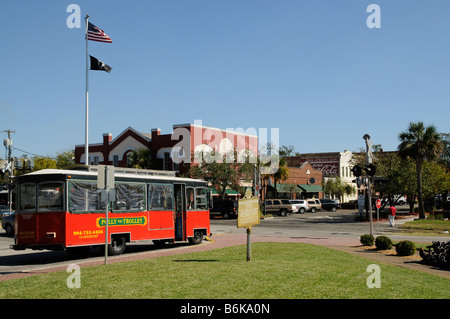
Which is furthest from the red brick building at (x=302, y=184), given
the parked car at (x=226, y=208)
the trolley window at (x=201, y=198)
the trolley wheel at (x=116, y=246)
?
the trolley wheel at (x=116, y=246)

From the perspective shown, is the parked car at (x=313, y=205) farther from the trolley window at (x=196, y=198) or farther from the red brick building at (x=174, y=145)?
the trolley window at (x=196, y=198)

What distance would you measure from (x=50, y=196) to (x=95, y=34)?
15.4m

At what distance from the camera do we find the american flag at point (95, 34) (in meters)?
27.7

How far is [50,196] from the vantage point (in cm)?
1530

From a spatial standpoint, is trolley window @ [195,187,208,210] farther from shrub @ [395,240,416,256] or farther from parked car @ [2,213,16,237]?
parked car @ [2,213,16,237]

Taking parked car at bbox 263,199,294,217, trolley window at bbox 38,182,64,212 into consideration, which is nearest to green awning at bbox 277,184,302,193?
parked car at bbox 263,199,294,217

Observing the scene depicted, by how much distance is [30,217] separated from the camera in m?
15.2

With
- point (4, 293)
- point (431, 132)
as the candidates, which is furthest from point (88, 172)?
point (431, 132)

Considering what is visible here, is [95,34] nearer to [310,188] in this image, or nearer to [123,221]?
[123,221]

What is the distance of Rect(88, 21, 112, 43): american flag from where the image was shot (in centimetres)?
2767

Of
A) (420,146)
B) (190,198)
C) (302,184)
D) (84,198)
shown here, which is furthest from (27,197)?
(302,184)

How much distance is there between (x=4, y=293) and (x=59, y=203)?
6.43 m

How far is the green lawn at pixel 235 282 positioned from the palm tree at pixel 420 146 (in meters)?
32.1
